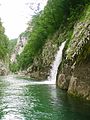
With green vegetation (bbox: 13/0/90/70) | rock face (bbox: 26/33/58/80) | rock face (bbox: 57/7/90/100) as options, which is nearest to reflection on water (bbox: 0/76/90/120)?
rock face (bbox: 57/7/90/100)

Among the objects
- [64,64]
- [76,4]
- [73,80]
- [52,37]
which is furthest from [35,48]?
[73,80]

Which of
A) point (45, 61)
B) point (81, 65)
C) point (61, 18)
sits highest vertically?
point (61, 18)

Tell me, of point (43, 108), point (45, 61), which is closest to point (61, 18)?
point (45, 61)

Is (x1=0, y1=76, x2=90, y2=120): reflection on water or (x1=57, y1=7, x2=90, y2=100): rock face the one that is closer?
(x1=0, y1=76, x2=90, y2=120): reflection on water

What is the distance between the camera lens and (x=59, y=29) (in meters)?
54.9

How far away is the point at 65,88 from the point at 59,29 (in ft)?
81.9

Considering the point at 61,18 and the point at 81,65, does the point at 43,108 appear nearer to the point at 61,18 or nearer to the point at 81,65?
the point at 81,65

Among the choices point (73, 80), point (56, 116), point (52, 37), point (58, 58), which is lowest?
point (56, 116)

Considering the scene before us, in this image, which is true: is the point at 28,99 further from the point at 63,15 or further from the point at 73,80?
the point at 63,15

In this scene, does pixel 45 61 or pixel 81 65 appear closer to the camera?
pixel 81 65

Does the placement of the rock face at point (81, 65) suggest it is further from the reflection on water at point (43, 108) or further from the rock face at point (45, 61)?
the rock face at point (45, 61)

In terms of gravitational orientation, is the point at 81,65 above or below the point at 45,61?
below

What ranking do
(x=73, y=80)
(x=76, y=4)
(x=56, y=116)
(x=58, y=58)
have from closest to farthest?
(x=56, y=116), (x=73, y=80), (x=58, y=58), (x=76, y=4)

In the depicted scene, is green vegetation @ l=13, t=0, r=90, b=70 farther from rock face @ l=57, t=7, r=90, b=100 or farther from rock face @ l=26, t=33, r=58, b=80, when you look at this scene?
rock face @ l=57, t=7, r=90, b=100
